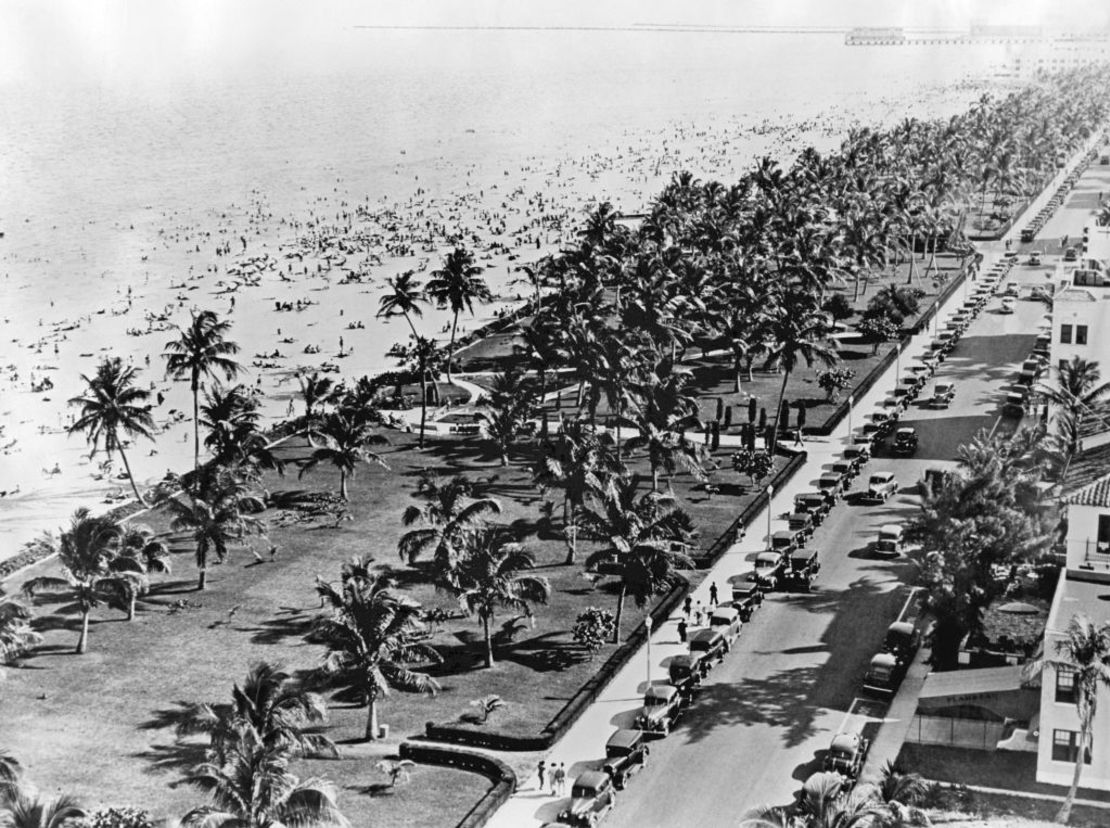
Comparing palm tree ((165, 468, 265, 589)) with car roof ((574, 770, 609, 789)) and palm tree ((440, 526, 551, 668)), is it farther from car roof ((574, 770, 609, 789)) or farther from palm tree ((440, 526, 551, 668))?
car roof ((574, 770, 609, 789))

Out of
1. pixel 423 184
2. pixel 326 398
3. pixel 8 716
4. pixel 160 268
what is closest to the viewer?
pixel 8 716

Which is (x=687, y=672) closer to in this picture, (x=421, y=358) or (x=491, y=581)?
(x=491, y=581)

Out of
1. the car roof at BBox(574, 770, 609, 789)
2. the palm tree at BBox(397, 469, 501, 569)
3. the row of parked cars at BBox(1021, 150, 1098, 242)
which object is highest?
the row of parked cars at BBox(1021, 150, 1098, 242)

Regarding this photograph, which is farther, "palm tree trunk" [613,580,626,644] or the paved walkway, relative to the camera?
"palm tree trunk" [613,580,626,644]

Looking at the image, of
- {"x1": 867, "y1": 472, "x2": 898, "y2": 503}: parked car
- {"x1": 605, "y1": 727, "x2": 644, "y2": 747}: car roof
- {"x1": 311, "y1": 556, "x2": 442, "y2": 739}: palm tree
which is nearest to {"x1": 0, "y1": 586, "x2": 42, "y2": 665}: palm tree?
{"x1": 311, "y1": 556, "x2": 442, "y2": 739}: palm tree

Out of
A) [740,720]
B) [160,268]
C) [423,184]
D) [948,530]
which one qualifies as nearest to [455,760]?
[740,720]

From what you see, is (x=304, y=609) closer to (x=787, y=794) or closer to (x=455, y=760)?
(x=455, y=760)
